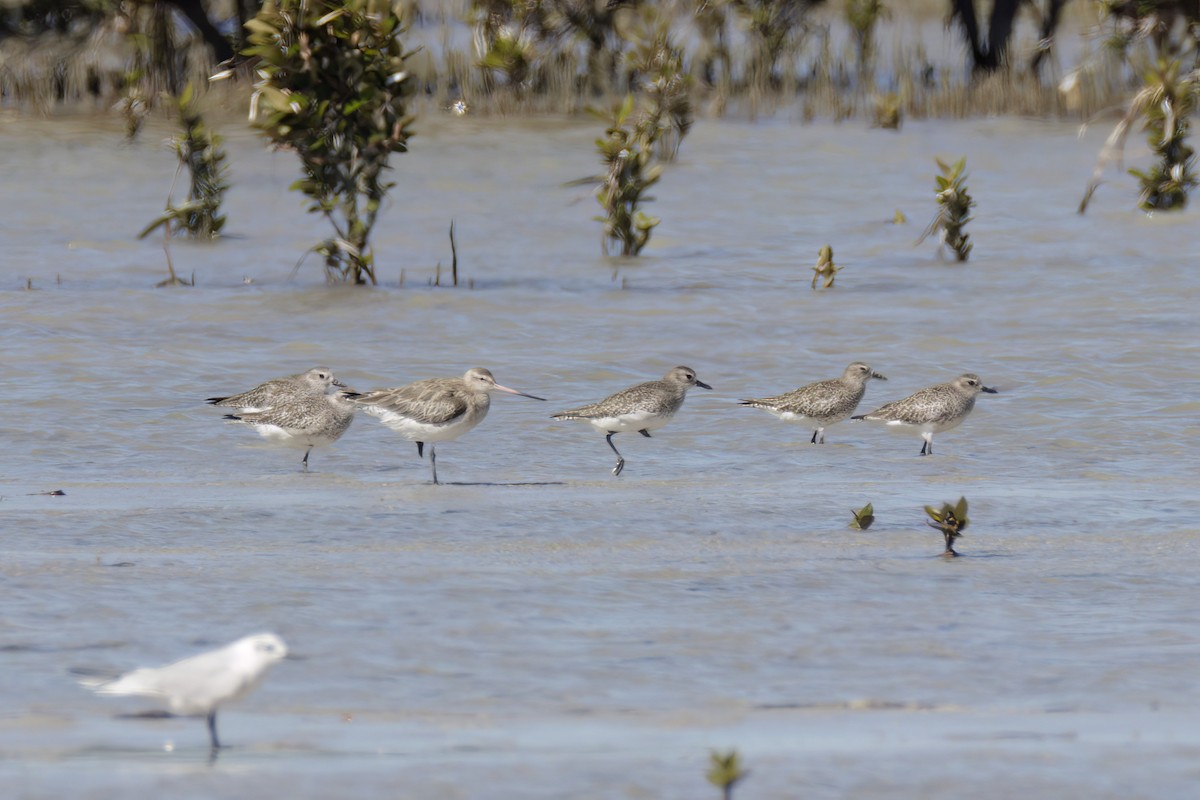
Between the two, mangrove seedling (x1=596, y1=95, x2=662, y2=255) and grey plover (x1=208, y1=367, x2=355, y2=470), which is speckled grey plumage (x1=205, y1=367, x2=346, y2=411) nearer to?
grey plover (x1=208, y1=367, x2=355, y2=470)

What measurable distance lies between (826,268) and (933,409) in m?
5.05

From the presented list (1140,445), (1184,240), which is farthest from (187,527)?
(1184,240)

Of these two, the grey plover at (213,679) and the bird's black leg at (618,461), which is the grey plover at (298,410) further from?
the grey plover at (213,679)

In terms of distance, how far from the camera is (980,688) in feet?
18.9

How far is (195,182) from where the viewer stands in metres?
18.2

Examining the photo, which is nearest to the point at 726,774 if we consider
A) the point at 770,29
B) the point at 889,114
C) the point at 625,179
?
the point at 625,179

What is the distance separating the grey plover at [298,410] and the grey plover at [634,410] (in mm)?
1380

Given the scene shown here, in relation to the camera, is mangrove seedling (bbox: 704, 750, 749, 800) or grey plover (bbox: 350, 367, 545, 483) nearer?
mangrove seedling (bbox: 704, 750, 749, 800)

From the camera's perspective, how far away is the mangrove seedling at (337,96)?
51.8 feet

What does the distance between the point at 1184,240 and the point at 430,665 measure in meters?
14.1

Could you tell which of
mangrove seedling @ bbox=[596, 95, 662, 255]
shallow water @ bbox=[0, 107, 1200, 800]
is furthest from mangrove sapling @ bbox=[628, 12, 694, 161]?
mangrove seedling @ bbox=[596, 95, 662, 255]

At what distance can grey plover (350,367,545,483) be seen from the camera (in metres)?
10.3

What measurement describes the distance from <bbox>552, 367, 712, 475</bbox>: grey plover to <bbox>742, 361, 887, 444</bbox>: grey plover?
66 cm

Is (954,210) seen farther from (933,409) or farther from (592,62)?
(592,62)
